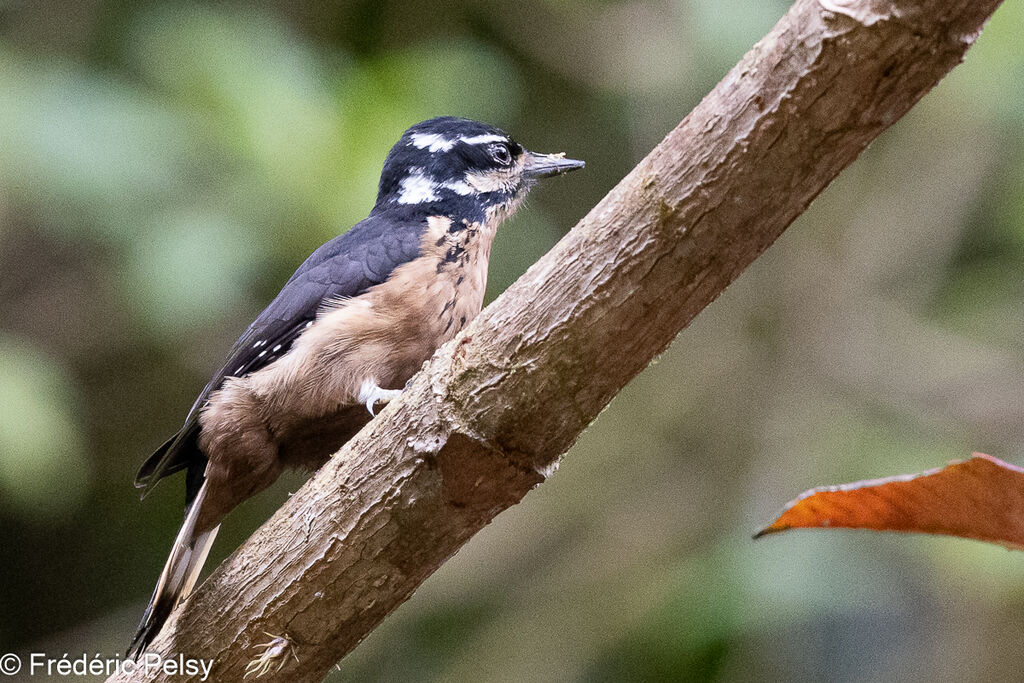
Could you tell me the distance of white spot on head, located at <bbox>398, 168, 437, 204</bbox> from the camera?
2.91 meters

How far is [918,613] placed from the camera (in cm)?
429

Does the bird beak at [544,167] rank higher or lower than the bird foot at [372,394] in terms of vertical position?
higher

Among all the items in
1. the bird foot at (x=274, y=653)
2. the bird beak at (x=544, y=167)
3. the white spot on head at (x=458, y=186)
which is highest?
the bird beak at (x=544, y=167)

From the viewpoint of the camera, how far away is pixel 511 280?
368 cm

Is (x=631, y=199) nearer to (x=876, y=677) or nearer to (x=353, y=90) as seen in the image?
(x=353, y=90)

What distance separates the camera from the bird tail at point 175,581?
2576mm

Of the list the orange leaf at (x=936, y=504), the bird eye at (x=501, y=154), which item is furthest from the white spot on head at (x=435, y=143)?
the orange leaf at (x=936, y=504)

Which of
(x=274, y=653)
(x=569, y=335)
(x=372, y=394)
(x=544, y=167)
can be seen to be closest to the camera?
(x=569, y=335)

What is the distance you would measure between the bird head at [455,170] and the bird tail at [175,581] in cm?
98

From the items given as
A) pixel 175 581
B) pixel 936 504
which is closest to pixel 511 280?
pixel 175 581

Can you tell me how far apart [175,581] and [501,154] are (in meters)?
1.43

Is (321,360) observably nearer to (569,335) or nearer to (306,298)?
(306,298)

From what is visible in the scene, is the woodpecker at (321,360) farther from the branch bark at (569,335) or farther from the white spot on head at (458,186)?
the branch bark at (569,335)

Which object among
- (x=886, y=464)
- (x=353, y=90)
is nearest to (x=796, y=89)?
(x=353, y=90)
